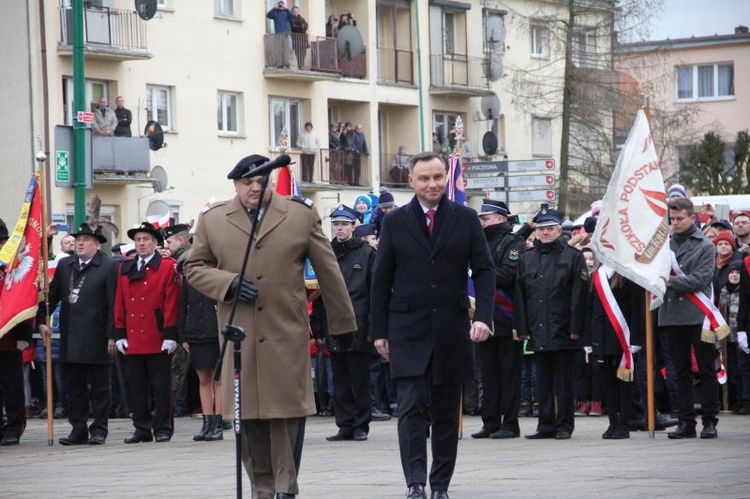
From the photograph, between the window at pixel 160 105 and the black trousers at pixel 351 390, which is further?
the window at pixel 160 105

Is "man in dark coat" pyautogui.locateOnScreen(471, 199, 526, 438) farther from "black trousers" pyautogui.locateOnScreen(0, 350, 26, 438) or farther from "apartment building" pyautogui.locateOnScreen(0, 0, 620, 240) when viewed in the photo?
"apartment building" pyautogui.locateOnScreen(0, 0, 620, 240)

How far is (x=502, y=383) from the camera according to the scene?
53.5ft

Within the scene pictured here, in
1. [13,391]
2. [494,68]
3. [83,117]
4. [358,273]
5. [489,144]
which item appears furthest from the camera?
[494,68]

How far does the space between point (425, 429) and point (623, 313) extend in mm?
5393

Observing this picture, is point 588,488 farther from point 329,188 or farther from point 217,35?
point 329,188

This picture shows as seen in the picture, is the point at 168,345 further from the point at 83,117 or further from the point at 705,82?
the point at 705,82

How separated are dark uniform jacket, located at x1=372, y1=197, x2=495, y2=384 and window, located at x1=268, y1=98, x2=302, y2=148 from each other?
35.6m

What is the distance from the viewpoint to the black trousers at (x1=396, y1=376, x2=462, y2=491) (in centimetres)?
1077

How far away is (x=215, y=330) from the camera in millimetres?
16531

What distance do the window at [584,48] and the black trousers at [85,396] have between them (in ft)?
114

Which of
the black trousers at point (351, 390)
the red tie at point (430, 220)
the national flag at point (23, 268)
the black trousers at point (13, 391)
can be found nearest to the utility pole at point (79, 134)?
the national flag at point (23, 268)

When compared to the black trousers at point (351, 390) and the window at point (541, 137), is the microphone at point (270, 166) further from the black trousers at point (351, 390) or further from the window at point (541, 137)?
the window at point (541, 137)

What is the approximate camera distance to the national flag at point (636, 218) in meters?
15.2

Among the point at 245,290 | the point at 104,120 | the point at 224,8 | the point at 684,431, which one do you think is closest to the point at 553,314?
the point at 684,431
